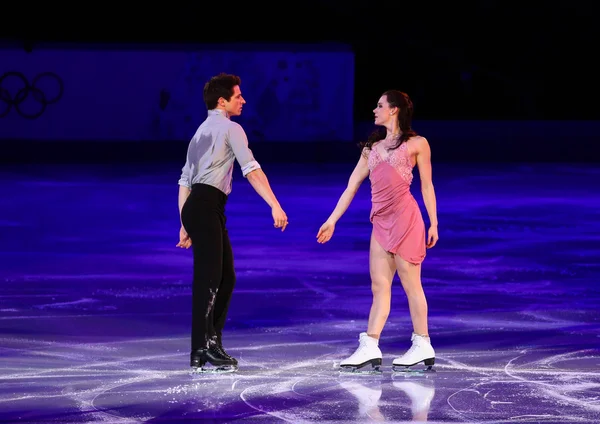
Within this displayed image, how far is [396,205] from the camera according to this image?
299 inches

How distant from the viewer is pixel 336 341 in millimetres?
8656

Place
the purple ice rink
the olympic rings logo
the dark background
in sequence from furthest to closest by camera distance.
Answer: the dark background, the olympic rings logo, the purple ice rink

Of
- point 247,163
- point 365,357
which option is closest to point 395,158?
point 247,163

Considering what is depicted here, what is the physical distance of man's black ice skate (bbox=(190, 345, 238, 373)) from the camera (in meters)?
7.46

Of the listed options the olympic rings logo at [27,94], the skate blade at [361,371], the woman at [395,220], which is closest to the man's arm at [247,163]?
the woman at [395,220]

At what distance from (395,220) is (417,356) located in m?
0.81

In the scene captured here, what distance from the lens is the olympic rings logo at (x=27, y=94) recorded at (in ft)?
87.8

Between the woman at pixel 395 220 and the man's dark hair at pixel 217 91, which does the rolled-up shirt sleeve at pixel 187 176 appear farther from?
the woman at pixel 395 220

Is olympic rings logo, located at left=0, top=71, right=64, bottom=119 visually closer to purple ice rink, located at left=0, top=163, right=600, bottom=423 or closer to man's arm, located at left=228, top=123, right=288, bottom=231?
purple ice rink, located at left=0, top=163, right=600, bottom=423

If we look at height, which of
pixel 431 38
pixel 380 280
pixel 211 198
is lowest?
pixel 380 280

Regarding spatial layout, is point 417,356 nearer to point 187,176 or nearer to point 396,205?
point 396,205

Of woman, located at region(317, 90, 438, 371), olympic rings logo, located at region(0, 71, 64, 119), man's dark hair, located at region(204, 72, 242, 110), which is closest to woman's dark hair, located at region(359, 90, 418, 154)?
woman, located at region(317, 90, 438, 371)

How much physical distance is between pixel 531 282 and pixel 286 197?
7381 millimetres

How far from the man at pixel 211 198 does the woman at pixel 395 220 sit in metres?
0.60
